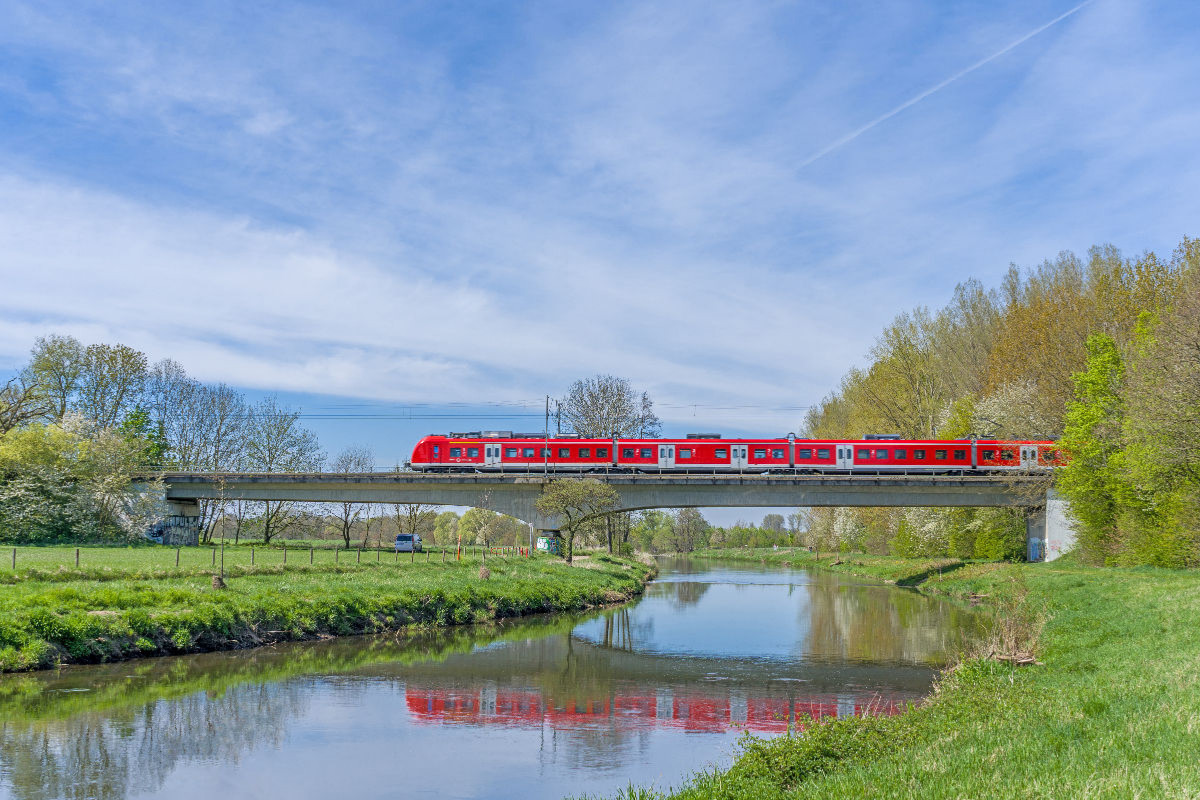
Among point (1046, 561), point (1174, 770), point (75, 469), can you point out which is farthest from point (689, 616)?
point (75, 469)

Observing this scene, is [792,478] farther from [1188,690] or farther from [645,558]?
[1188,690]

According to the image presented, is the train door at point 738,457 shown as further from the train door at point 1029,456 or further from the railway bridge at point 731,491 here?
the train door at point 1029,456

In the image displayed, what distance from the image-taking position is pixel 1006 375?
58.7m

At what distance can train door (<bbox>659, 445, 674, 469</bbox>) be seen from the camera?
57.5m

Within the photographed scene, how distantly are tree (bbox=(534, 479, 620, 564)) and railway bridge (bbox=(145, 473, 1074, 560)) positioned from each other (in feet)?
5.65

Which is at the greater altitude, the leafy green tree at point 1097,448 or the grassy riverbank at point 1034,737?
the leafy green tree at point 1097,448

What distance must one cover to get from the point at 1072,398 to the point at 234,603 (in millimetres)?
45039

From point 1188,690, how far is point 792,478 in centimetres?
4052

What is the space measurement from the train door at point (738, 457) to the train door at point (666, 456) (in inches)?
149

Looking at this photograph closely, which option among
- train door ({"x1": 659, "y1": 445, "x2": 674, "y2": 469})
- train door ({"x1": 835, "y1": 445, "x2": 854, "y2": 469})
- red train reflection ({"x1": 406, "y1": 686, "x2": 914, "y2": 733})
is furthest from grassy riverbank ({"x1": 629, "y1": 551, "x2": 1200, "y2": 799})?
train door ({"x1": 659, "y1": 445, "x2": 674, "y2": 469})

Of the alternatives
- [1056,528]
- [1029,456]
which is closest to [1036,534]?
[1056,528]

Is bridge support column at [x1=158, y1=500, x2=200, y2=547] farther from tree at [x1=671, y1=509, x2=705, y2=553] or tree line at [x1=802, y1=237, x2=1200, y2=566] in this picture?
tree at [x1=671, y1=509, x2=705, y2=553]

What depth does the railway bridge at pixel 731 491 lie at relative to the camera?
53.0 meters

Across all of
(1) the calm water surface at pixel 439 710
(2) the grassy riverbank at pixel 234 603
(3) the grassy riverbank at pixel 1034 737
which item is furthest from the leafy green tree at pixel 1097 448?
(2) the grassy riverbank at pixel 234 603
